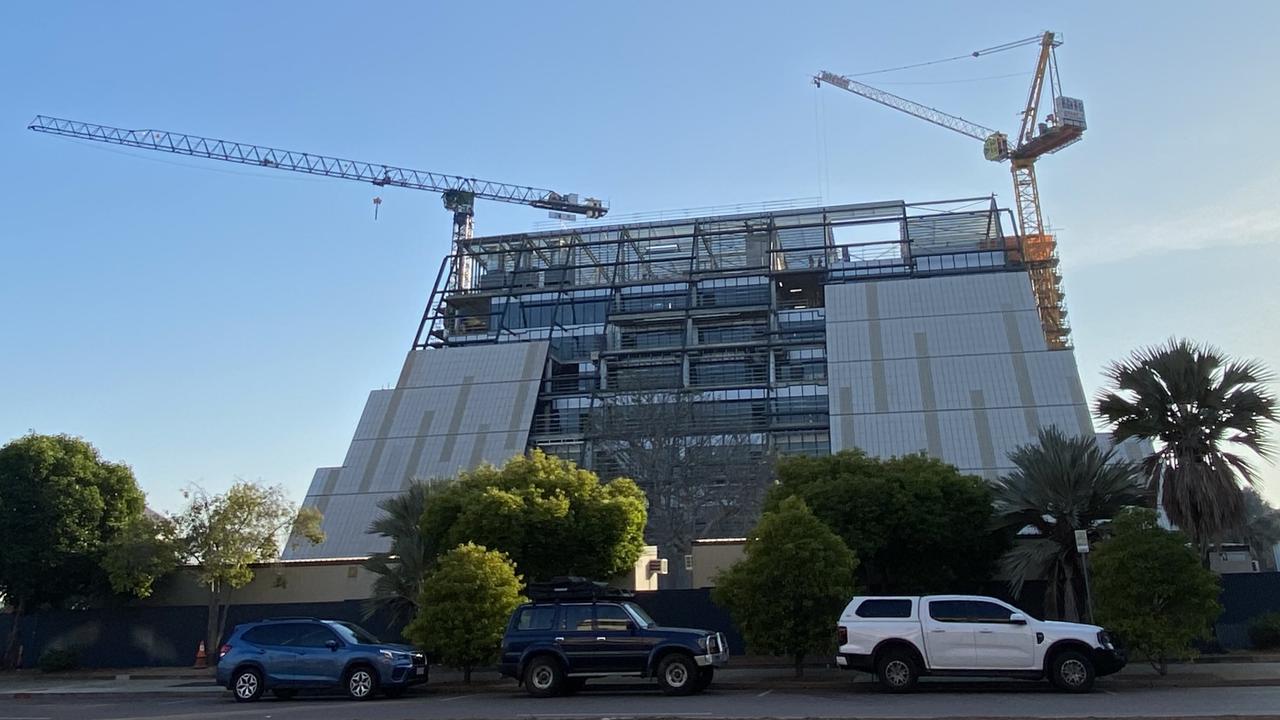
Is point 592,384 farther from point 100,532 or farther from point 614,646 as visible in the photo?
point 614,646

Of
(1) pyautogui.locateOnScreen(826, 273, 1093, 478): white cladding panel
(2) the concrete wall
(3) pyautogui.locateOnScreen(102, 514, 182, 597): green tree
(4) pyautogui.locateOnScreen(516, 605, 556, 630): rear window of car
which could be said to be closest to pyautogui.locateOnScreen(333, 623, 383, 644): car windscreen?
(4) pyautogui.locateOnScreen(516, 605, 556, 630): rear window of car

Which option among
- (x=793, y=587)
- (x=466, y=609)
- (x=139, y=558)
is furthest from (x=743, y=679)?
(x=139, y=558)

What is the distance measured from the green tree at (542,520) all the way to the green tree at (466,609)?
4.24 metres

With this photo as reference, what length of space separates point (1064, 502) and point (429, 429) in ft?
169

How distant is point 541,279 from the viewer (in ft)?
283

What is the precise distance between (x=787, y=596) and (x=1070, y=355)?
48.6 meters

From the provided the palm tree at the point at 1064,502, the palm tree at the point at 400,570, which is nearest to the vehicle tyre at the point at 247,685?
the palm tree at the point at 400,570

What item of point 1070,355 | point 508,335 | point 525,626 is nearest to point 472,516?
point 525,626

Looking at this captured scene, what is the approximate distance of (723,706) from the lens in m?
16.0

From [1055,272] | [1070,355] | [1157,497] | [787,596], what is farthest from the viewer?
[1055,272]

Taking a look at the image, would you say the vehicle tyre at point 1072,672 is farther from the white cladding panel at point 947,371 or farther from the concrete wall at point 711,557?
the white cladding panel at point 947,371

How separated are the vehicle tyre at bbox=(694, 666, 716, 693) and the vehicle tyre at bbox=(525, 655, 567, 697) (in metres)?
2.48

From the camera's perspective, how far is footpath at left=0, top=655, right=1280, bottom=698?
1900 cm

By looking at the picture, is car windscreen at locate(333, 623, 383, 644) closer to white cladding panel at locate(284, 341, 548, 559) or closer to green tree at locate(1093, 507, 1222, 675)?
green tree at locate(1093, 507, 1222, 675)
